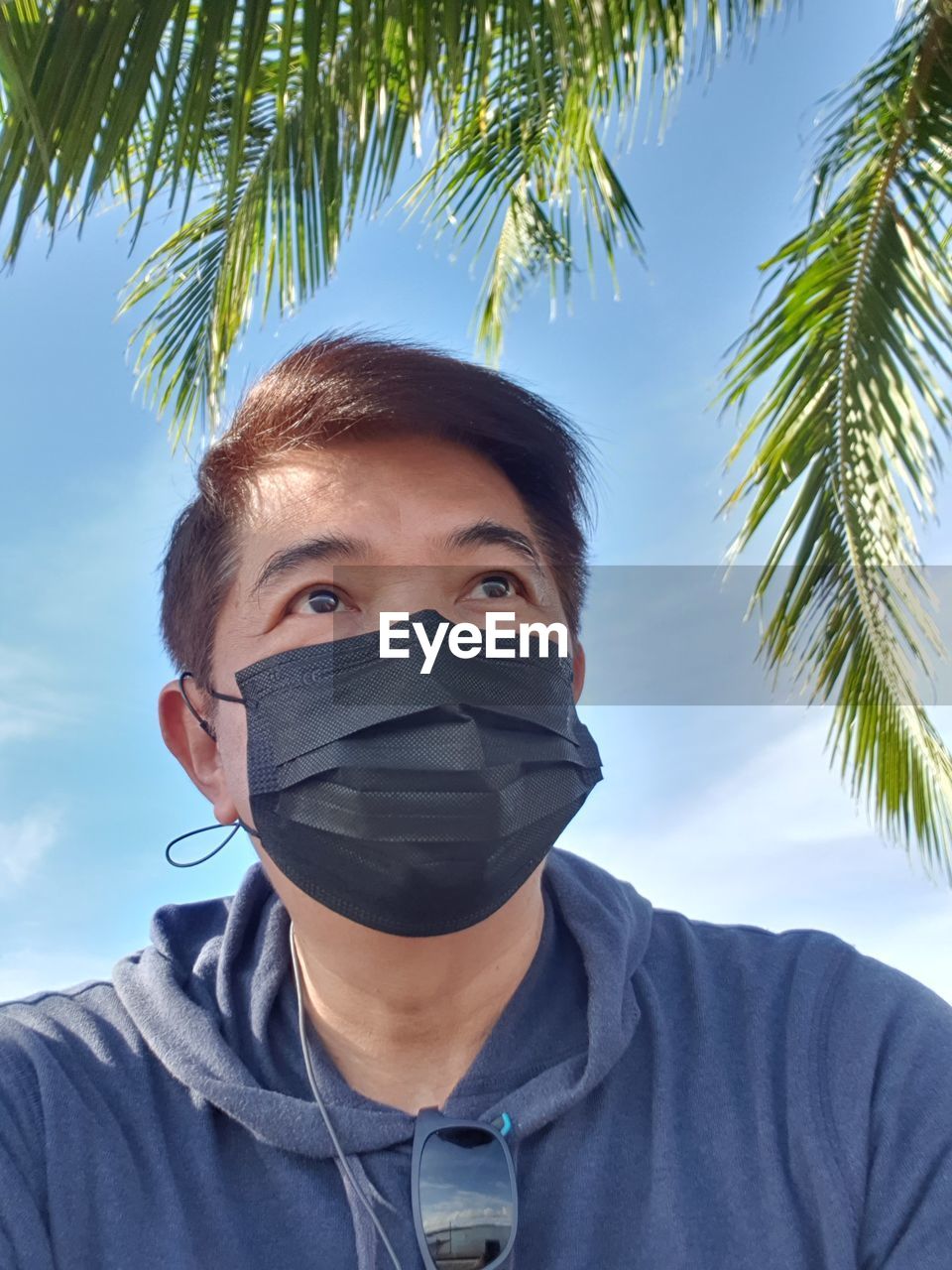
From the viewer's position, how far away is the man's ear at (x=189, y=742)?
5.75ft

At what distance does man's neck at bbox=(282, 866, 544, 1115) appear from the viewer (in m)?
1.51

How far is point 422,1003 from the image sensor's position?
1.53m

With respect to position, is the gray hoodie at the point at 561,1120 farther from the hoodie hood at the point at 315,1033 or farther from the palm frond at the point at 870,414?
the palm frond at the point at 870,414

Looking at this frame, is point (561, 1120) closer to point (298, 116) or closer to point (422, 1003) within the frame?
point (422, 1003)

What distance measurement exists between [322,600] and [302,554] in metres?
0.08

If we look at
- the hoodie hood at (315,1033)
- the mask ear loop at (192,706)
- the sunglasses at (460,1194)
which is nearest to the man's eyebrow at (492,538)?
the mask ear loop at (192,706)

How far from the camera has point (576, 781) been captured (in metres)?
1.62

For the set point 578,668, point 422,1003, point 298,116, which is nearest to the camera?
point 422,1003

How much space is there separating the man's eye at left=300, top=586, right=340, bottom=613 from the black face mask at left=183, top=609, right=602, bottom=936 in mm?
58

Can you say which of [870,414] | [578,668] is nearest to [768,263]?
[870,414]

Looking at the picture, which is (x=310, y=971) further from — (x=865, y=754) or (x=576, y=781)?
(x=865, y=754)

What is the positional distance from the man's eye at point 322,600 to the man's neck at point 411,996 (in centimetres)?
39

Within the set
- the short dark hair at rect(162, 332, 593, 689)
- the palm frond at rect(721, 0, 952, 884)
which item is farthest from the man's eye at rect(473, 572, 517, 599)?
the palm frond at rect(721, 0, 952, 884)

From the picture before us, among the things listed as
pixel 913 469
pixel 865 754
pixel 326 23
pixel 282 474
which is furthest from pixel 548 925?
pixel 865 754
